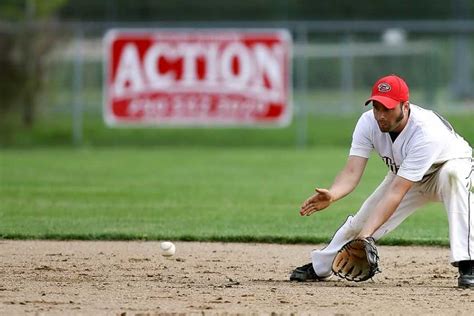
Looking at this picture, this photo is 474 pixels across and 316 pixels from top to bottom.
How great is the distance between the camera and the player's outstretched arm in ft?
24.0

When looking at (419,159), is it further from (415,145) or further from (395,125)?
(395,125)

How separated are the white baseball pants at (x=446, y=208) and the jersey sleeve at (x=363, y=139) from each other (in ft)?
0.95

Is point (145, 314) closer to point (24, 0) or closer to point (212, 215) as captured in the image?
point (212, 215)

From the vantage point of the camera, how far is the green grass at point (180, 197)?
10.8m

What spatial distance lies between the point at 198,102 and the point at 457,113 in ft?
20.0

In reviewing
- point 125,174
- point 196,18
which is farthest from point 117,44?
point 196,18

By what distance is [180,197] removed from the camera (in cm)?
1397

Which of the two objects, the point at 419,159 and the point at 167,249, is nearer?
the point at 419,159

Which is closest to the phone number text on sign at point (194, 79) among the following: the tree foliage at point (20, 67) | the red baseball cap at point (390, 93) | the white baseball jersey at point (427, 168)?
the tree foliage at point (20, 67)

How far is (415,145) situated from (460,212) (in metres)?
0.56

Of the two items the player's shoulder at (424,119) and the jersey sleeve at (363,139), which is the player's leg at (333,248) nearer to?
the jersey sleeve at (363,139)

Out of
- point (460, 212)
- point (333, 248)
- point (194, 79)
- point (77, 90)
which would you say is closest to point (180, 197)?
point (333, 248)

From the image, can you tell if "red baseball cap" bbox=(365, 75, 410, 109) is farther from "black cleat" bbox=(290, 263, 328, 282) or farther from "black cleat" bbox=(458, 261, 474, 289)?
"black cleat" bbox=(290, 263, 328, 282)

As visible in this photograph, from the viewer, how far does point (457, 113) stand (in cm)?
2422
